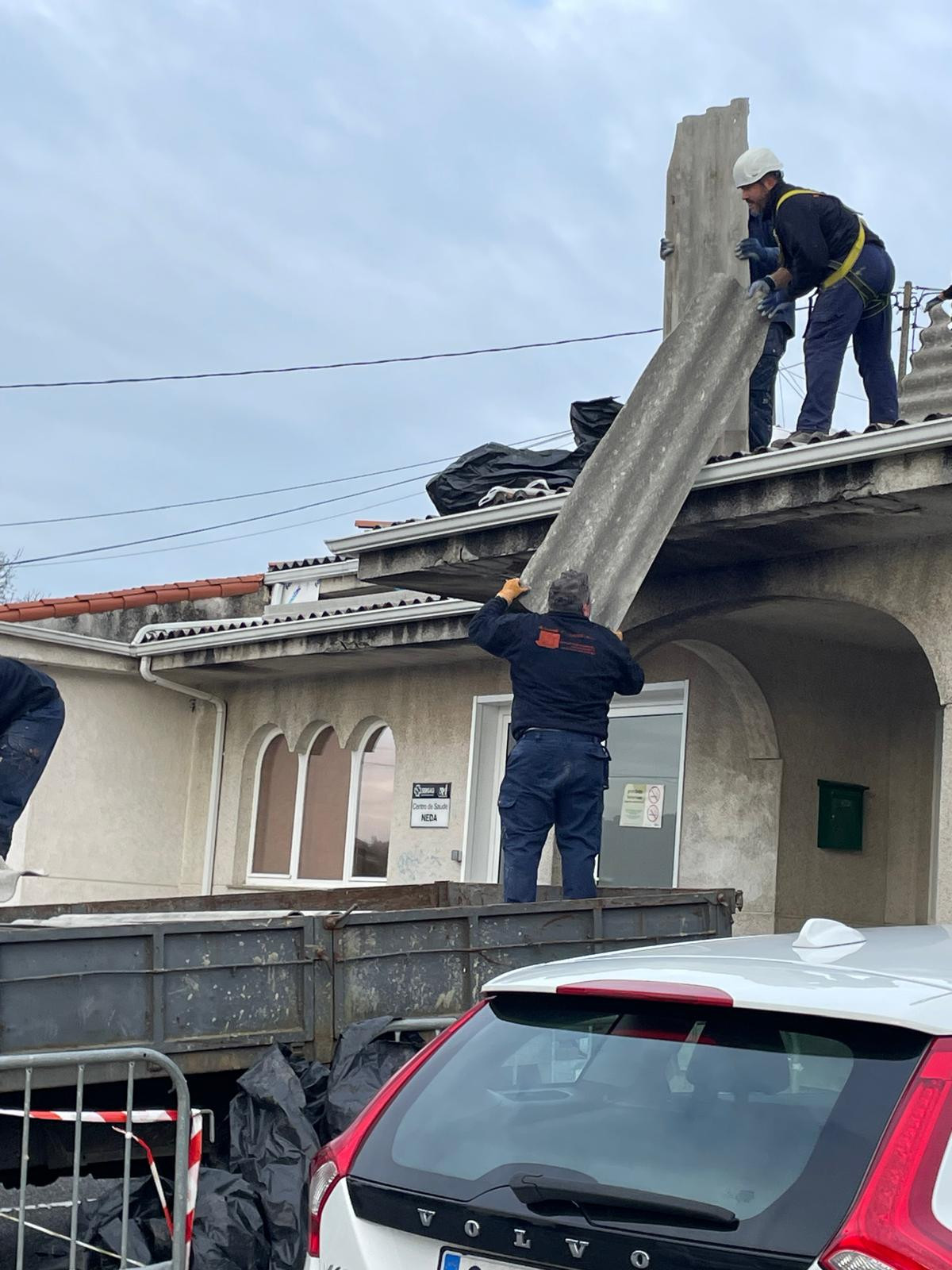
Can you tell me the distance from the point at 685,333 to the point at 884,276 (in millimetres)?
1146

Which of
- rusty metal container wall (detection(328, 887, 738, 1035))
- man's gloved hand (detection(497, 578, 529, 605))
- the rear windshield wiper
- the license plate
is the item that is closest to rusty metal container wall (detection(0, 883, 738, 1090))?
rusty metal container wall (detection(328, 887, 738, 1035))

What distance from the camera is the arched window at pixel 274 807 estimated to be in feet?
49.8

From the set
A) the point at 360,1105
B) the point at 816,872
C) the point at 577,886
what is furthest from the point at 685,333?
the point at 360,1105

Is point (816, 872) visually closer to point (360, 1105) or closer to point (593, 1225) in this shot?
point (360, 1105)

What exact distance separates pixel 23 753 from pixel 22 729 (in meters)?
0.13

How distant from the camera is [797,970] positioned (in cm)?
305

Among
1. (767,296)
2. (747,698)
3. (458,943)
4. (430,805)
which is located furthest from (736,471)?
(430,805)

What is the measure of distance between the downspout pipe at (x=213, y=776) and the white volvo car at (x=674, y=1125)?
12502mm

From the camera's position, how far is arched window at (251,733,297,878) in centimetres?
1518

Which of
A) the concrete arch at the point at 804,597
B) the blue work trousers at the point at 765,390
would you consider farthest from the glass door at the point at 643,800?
the blue work trousers at the point at 765,390

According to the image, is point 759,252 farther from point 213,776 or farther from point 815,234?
point 213,776

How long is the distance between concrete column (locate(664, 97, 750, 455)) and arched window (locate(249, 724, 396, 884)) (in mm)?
5657

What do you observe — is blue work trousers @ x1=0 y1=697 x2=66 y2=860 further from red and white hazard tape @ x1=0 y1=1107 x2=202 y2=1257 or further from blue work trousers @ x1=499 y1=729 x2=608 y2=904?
red and white hazard tape @ x1=0 y1=1107 x2=202 y2=1257

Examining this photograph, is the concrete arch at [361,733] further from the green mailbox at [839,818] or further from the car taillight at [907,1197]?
the car taillight at [907,1197]
